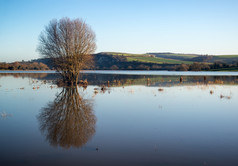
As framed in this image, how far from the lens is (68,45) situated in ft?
119

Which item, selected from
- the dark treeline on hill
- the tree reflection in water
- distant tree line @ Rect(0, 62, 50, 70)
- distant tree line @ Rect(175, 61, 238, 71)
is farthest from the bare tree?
distant tree line @ Rect(0, 62, 50, 70)

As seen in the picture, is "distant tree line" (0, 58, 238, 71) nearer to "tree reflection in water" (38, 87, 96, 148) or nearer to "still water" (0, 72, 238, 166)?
"tree reflection in water" (38, 87, 96, 148)

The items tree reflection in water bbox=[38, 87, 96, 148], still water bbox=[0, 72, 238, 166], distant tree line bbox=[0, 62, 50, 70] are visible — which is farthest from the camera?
distant tree line bbox=[0, 62, 50, 70]

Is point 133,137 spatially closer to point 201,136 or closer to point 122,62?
point 201,136

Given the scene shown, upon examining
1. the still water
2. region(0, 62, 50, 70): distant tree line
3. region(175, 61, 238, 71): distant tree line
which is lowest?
the still water

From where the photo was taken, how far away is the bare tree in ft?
119

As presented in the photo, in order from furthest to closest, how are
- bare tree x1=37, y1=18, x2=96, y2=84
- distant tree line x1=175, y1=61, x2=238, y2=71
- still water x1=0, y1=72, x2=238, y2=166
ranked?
distant tree line x1=175, y1=61, x2=238, y2=71 → bare tree x1=37, y1=18, x2=96, y2=84 → still water x1=0, y1=72, x2=238, y2=166

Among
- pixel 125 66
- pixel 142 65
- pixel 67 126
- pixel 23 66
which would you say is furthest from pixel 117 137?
pixel 23 66

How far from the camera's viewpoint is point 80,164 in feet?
24.3

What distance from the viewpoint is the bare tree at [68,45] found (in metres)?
36.4

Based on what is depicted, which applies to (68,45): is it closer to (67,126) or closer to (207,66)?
(67,126)

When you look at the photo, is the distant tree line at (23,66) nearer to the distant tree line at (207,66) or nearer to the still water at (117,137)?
the distant tree line at (207,66)

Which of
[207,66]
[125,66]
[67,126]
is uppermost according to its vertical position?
[125,66]

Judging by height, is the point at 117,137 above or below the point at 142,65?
below
